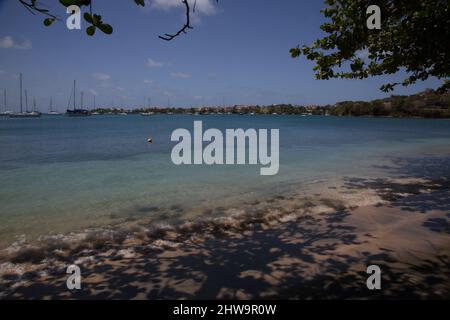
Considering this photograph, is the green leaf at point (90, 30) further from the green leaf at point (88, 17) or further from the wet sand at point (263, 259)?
the wet sand at point (263, 259)

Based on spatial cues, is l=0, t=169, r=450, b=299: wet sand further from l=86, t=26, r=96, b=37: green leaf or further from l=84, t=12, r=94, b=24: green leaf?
l=84, t=12, r=94, b=24: green leaf

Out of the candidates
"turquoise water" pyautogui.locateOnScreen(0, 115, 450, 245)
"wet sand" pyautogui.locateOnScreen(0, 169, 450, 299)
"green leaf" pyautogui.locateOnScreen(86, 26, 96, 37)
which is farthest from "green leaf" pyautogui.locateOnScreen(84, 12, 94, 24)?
"turquoise water" pyautogui.locateOnScreen(0, 115, 450, 245)

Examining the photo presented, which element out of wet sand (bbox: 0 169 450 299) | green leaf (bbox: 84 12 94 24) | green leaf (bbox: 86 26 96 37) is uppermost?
green leaf (bbox: 84 12 94 24)

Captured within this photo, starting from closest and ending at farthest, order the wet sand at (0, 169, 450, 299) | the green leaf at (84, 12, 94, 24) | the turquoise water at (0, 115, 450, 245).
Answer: the green leaf at (84, 12, 94, 24) < the wet sand at (0, 169, 450, 299) < the turquoise water at (0, 115, 450, 245)

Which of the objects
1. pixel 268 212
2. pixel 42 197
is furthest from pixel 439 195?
pixel 42 197

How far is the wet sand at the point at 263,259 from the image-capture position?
5238 millimetres

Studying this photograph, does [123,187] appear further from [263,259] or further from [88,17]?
[88,17]

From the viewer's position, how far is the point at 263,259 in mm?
6434

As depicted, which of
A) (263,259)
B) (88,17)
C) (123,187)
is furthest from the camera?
(123,187)

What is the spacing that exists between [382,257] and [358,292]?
1672mm

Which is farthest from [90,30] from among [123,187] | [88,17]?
[123,187]

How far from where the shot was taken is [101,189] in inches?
570

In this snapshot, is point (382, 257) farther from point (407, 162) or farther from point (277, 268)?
point (407, 162)

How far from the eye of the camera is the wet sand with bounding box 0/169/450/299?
5238 mm
